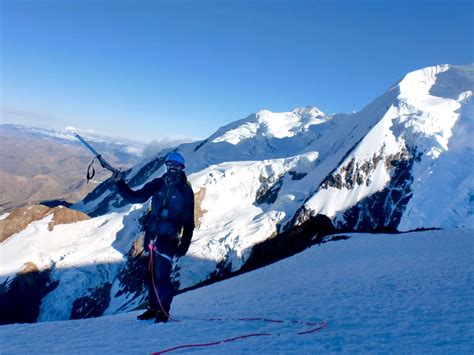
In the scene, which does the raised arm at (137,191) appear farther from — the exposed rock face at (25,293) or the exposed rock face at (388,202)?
the exposed rock face at (388,202)

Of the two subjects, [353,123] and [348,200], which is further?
[353,123]

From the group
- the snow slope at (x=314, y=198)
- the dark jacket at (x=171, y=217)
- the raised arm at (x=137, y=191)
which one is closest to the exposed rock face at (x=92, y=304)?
the snow slope at (x=314, y=198)

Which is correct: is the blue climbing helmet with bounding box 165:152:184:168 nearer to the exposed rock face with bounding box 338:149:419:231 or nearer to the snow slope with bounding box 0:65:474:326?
the snow slope with bounding box 0:65:474:326

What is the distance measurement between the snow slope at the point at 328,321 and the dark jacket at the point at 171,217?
1.83m

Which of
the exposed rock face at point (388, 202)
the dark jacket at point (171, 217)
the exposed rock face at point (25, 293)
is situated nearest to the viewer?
the dark jacket at point (171, 217)

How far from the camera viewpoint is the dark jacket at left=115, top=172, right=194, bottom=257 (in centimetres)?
938

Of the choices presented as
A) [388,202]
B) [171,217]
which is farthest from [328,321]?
[388,202]

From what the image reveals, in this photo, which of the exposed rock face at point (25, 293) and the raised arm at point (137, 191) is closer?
the raised arm at point (137, 191)

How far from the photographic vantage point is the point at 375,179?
147m

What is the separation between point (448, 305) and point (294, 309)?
11.1 feet

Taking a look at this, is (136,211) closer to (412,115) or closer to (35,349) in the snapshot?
(412,115)

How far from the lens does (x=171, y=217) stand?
9.38 meters

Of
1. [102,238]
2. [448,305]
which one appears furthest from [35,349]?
[102,238]

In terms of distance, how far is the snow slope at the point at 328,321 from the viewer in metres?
6.33
